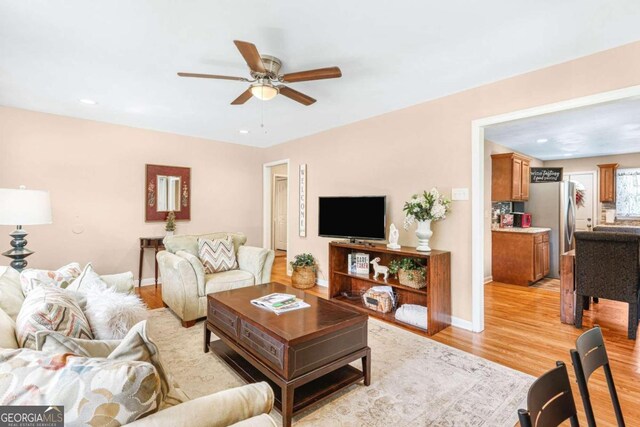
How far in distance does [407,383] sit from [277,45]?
259 cm

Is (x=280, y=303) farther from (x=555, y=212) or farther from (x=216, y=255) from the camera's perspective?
(x=555, y=212)

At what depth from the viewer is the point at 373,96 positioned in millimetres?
3270

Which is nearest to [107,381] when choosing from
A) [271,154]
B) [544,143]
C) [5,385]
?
[5,385]

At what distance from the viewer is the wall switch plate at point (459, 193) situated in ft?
9.96

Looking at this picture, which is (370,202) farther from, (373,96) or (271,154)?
(271,154)

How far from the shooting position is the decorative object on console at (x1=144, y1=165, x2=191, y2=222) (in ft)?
15.1

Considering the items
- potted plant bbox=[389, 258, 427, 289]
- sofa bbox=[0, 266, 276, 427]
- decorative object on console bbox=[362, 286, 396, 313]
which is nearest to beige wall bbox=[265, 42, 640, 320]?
potted plant bbox=[389, 258, 427, 289]

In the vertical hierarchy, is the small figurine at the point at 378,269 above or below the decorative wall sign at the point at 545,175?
below

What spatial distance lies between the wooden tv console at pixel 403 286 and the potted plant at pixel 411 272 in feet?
0.18

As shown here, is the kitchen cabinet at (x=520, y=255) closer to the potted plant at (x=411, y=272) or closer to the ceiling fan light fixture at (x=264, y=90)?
the potted plant at (x=411, y=272)

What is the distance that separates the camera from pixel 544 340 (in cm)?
276

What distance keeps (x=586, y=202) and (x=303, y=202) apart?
20.8ft

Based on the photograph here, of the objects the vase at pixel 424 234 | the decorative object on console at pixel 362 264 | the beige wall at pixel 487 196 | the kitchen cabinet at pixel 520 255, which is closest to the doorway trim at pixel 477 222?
the vase at pixel 424 234

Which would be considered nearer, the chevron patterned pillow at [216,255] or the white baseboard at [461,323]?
the white baseboard at [461,323]
